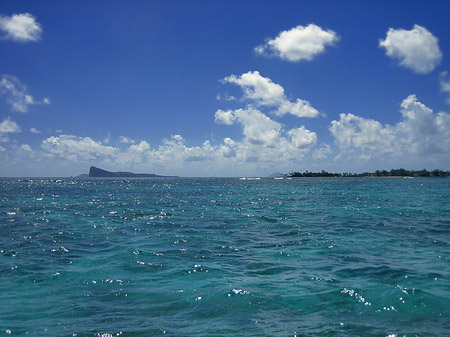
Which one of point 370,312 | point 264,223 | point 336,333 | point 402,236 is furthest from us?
point 264,223

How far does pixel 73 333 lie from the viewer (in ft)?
25.1

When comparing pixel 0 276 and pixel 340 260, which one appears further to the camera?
pixel 340 260

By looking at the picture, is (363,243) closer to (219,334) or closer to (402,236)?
(402,236)

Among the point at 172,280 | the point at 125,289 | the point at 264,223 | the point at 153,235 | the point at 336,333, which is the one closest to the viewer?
the point at 336,333

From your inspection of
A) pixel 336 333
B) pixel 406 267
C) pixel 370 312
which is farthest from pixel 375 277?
pixel 336 333

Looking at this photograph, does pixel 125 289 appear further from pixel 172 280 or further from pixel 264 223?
pixel 264 223

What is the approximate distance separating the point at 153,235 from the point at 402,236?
15.3 meters

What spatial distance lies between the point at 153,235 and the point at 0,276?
9426 mm

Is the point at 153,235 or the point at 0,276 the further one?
the point at 153,235

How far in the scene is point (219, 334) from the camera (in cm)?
759

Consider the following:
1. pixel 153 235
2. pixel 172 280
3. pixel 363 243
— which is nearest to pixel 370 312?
pixel 172 280

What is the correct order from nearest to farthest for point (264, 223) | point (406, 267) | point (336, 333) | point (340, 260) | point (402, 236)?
point (336, 333) → point (406, 267) → point (340, 260) → point (402, 236) → point (264, 223)

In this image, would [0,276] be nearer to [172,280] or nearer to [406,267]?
[172,280]

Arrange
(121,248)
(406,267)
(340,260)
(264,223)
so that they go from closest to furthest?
(406,267) < (340,260) < (121,248) < (264,223)
